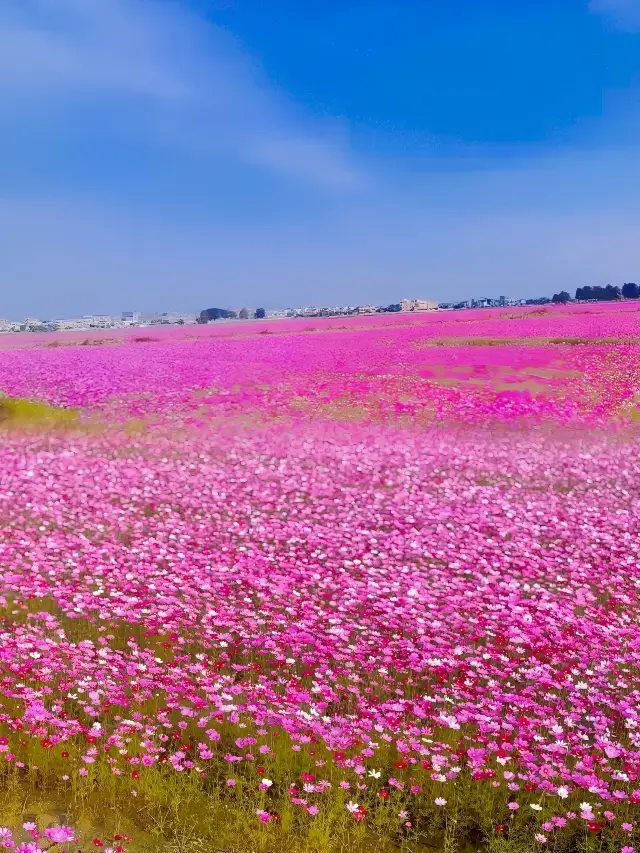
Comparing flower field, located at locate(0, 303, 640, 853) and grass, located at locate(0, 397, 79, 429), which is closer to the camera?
flower field, located at locate(0, 303, 640, 853)

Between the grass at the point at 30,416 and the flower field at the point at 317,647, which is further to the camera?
the grass at the point at 30,416

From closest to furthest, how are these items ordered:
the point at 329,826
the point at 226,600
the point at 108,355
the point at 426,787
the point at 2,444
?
1. the point at 329,826
2. the point at 426,787
3. the point at 226,600
4. the point at 2,444
5. the point at 108,355

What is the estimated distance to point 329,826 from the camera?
15.0 ft

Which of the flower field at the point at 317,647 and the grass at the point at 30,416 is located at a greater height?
the grass at the point at 30,416

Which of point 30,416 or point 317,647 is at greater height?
point 30,416

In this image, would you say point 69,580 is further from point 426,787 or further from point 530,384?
point 530,384

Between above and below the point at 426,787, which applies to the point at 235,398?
above

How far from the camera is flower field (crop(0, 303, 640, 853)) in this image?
483 centimetres

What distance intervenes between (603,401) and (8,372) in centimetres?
3074

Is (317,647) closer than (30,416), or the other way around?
(317,647)

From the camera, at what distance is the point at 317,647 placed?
290 inches

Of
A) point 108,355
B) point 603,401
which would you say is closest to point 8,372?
point 108,355

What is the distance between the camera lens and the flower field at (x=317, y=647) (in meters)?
4.83

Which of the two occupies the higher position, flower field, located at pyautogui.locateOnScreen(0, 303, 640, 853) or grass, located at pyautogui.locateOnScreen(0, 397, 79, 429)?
grass, located at pyautogui.locateOnScreen(0, 397, 79, 429)
